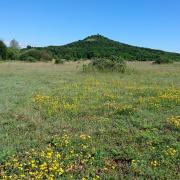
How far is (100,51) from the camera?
84.0 m

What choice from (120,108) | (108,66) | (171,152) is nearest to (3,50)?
(108,66)

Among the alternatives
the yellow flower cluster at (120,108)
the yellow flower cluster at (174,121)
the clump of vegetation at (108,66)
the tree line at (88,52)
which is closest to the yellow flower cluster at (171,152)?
the yellow flower cluster at (174,121)

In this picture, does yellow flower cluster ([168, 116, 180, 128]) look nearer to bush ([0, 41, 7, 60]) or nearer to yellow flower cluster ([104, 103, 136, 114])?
yellow flower cluster ([104, 103, 136, 114])

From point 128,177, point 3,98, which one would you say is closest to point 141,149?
point 128,177

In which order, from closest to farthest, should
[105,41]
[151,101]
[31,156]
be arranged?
[31,156], [151,101], [105,41]

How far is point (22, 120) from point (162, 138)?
4365 mm

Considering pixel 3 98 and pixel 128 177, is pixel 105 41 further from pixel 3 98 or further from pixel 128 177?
pixel 128 177

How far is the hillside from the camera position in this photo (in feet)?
257

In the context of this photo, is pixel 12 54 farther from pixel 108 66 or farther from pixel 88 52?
pixel 108 66

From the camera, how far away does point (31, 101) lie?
15.0 m

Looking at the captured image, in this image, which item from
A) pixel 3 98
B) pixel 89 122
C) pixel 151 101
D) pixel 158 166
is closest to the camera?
pixel 158 166

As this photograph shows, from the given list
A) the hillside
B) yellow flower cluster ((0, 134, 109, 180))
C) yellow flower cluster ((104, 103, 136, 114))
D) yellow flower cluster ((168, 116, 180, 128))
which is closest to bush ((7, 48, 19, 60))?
the hillside

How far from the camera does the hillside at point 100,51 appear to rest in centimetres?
7838

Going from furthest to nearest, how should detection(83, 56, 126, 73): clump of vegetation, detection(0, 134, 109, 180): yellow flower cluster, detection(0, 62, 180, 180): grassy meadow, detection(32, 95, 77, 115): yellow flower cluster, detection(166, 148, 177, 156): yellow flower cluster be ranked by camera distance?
detection(83, 56, 126, 73): clump of vegetation
detection(32, 95, 77, 115): yellow flower cluster
detection(166, 148, 177, 156): yellow flower cluster
detection(0, 62, 180, 180): grassy meadow
detection(0, 134, 109, 180): yellow flower cluster
